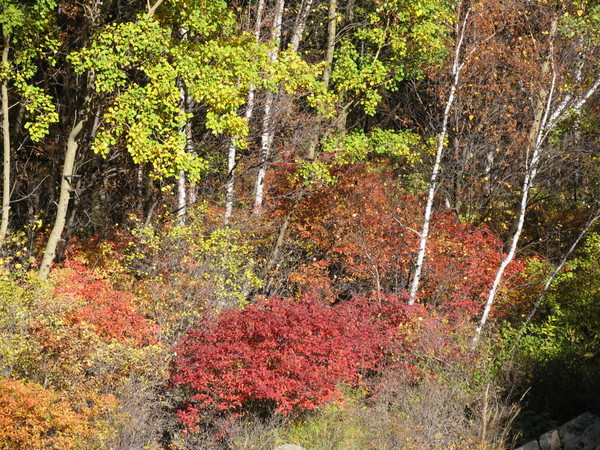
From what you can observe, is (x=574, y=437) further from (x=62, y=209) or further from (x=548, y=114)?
(x=62, y=209)

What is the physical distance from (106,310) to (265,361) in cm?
297

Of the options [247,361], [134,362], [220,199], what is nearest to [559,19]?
[220,199]

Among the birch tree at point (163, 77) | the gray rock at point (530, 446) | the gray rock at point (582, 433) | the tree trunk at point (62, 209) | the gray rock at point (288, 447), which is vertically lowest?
the gray rock at point (288, 447)

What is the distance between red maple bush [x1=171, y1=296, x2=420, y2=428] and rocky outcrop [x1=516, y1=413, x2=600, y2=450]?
332 cm

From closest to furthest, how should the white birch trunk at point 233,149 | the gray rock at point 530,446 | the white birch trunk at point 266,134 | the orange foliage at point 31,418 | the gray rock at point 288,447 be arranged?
the orange foliage at point 31,418 → the gray rock at point 530,446 → the gray rock at point 288,447 → the white birch trunk at point 233,149 → the white birch trunk at point 266,134

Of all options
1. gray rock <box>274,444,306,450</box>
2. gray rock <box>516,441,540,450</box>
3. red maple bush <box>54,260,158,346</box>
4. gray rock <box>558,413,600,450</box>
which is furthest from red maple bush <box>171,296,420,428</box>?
gray rock <box>558,413,600,450</box>

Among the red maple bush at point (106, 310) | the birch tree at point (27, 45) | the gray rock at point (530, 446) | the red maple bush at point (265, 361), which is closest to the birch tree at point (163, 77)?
the birch tree at point (27, 45)

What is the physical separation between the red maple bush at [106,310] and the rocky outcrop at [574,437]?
6.56m

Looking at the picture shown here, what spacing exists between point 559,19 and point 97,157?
12.3m

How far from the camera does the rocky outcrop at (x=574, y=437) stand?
387 inches

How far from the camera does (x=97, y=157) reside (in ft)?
61.8

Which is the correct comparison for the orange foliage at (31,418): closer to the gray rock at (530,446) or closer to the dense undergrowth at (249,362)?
the dense undergrowth at (249,362)

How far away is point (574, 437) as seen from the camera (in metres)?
9.95

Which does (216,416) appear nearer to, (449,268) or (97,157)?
(449,268)
